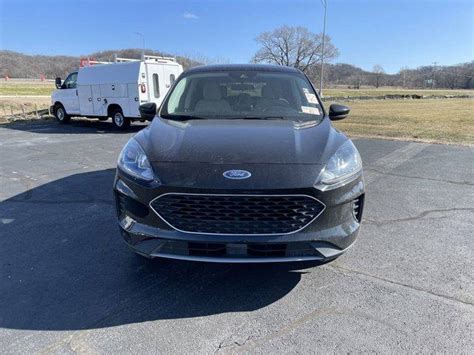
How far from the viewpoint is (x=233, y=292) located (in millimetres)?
2859

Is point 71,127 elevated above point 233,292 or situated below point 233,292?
above

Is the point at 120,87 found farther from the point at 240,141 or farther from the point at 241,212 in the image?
the point at 241,212

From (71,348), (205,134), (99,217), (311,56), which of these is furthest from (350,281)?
(311,56)

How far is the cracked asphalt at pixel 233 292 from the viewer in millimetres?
2338

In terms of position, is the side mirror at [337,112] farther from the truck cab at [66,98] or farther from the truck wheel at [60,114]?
the truck wheel at [60,114]

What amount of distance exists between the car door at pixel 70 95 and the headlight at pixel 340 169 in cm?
1353

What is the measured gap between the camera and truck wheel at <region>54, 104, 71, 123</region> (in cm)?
1524

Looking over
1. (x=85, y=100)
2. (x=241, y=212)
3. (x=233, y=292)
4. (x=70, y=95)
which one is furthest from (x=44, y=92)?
(x=241, y=212)

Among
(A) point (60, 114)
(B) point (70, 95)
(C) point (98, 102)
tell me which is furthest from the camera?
(A) point (60, 114)

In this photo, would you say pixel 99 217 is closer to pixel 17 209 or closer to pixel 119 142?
pixel 17 209

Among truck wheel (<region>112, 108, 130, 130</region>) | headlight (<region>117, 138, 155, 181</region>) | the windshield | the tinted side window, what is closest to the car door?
truck wheel (<region>112, 108, 130, 130</region>)

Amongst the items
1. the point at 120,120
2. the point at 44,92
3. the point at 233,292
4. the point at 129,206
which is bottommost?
the point at 233,292

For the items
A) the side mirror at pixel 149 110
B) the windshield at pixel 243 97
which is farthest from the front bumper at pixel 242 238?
the side mirror at pixel 149 110

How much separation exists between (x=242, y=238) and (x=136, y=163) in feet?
3.32
